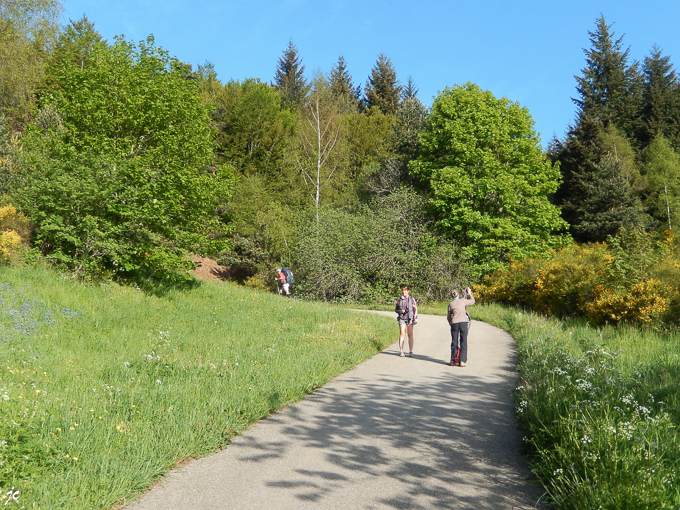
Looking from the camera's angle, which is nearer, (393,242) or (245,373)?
(245,373)

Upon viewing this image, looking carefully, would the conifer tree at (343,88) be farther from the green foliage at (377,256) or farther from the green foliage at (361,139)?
the green foliage at (377,256)

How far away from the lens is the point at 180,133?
18.7 m

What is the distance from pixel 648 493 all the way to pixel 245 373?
628 centimetres

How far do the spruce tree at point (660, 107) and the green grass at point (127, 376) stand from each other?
42.9m

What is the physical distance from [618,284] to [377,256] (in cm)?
1871

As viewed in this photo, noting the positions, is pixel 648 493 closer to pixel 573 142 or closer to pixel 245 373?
pixel 245 373

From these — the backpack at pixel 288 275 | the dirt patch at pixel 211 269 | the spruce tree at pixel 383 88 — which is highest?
the spruce tree at pixel 383 88

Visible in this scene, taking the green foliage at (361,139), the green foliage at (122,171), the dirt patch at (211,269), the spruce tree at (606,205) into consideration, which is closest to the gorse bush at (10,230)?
the green foliage at (122,171)

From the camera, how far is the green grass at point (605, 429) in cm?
397

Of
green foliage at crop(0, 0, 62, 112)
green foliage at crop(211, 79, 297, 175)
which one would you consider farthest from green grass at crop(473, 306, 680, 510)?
green foliage at crop(211, 79, 297, 175)

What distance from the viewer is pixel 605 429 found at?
4.71m

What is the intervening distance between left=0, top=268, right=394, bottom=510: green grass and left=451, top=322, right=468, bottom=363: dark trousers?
2.14m

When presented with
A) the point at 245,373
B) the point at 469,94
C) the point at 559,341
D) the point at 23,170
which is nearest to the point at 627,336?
the point at 559,341

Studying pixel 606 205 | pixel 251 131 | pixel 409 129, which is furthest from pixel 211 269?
pixel 606 205
